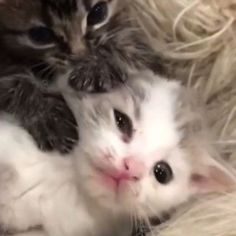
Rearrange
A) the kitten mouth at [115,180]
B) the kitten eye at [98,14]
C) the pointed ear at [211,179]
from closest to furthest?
the kitten mouth at [115,180] → the pointed ear at [211,179] → the kitten eye at [98,14]

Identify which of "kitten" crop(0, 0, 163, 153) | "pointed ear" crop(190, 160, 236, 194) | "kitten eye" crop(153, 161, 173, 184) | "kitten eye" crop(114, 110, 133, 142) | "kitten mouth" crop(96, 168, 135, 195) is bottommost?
"pointed ear" crop(190, 160, 236, 194)

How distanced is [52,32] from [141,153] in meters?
0.29

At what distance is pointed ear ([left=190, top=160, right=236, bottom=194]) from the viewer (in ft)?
3.60

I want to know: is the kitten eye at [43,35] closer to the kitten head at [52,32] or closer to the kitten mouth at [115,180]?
the kitten head at [52,32]

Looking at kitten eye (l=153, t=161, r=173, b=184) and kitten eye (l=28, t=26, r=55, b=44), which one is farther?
kitten eye (l=28, t=26, r=55, b=44)

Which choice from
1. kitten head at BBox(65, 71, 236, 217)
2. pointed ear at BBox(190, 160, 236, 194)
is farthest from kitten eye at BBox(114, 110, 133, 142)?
pointed ear at BBox(190, 160, 236, 194)

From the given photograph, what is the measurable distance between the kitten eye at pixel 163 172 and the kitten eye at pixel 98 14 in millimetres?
315

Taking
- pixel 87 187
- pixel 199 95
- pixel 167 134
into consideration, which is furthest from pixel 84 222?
pixel 199 95

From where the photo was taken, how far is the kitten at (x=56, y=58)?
1.15 m

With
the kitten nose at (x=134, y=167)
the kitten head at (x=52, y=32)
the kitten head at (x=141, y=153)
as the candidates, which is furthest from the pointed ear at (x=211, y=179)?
the kitten head at (x=52, y=32)

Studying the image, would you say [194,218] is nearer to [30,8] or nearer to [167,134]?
[167,134]

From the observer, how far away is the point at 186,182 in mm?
1087

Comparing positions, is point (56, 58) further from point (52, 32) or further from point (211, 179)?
point (211, 179)

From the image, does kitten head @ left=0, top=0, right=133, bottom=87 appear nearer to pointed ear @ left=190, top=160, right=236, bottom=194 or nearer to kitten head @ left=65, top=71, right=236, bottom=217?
kitten head @ left=65, top=71, right=236, bottom=217
